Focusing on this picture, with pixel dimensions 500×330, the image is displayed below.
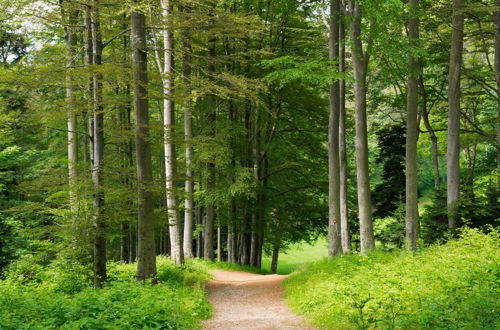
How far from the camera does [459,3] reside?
48.7ft

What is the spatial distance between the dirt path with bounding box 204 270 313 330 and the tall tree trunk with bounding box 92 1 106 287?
282 centimetres

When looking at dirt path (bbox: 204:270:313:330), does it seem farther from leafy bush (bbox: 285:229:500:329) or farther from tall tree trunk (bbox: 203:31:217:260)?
tall tree trunk (bbox: 203:31:217:260)

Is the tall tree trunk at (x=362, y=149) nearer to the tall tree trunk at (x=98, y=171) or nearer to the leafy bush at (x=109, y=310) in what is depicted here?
the leafy bush at (x=109, y=310)

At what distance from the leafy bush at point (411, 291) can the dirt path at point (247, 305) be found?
1.32ft

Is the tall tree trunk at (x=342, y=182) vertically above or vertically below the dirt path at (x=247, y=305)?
→ above

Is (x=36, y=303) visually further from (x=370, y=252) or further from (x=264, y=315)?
(x=370, y=252)

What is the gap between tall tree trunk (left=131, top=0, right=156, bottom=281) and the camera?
1020 centimetres

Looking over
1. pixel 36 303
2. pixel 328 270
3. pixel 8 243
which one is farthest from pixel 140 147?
pixel 8 243

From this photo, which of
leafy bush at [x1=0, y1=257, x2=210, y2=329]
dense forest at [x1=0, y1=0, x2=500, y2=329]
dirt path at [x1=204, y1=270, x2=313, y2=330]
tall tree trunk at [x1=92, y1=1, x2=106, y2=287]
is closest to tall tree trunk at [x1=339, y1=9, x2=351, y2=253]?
dense forest at [x1=0, y1=0, x2=500, y2=329]

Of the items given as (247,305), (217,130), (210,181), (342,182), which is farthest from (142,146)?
(217,130)

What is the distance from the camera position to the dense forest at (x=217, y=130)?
10.5 m

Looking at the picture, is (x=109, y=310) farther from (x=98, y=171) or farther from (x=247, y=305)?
(x=247, y=305)

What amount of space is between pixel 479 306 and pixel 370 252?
21.8 feet

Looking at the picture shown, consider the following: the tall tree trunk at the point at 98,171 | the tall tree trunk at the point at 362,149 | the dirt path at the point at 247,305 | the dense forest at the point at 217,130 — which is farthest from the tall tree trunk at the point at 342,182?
the tall tree trunk at the point at 98,171
